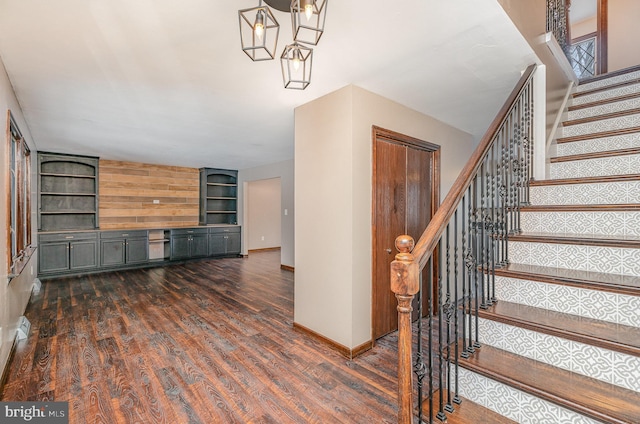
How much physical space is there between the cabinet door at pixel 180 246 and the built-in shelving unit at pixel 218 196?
2.49 ft

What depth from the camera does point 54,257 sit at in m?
5.47

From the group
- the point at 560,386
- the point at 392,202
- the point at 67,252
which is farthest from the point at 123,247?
the point at 560,386

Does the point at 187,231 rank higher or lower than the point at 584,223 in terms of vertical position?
lower

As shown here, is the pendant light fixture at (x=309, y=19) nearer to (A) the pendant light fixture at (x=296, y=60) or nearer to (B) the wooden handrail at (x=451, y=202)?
(A) the pendant light fixture at (x=296, y=60)

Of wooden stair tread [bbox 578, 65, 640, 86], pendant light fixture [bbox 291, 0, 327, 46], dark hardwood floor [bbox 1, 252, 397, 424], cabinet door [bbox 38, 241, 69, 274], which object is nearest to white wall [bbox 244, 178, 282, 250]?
cabinet door [bbox 38, 241, 69, 274]

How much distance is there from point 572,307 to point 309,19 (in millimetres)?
1989

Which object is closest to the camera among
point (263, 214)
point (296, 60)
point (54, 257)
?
point (296, 60)

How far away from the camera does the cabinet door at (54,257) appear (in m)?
5.39

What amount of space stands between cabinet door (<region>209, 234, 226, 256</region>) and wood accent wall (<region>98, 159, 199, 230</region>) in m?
0.72

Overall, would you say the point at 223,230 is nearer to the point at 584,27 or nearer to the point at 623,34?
the point at 623,34

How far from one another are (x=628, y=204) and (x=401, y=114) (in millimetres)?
1937

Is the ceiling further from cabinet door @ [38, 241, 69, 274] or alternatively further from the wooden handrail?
cabinet door @ [38, 241, 69, 274]

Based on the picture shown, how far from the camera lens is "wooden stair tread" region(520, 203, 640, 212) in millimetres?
1820

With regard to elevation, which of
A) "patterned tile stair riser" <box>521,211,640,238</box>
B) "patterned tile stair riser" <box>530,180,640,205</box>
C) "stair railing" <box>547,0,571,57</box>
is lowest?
"patterned tile stair riser" <box>521,211,640,238</box>
